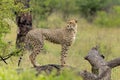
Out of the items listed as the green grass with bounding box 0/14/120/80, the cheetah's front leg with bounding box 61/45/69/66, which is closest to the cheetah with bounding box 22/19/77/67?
the cheetah's front leg with bounding box 61/45/69/66

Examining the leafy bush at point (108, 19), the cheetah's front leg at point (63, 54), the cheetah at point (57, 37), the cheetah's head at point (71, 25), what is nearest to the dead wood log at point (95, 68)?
the cheetah's front leg at point (63, 54)

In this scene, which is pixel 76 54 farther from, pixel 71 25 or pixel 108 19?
pixel 108 19

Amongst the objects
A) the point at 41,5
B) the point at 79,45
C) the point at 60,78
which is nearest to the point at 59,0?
the point at 41,5

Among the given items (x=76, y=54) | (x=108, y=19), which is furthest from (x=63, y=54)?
(x=108, y=19)

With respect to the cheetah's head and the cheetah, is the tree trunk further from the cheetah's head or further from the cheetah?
the cheetah's head

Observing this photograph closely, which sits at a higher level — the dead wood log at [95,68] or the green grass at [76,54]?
the dead wood log at [95,68]

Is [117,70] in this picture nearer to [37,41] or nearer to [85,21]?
[37,41]

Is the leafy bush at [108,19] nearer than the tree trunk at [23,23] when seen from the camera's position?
No

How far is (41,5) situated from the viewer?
29.0 metres

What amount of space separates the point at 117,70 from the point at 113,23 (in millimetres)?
19963

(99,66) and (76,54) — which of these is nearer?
(99,66)

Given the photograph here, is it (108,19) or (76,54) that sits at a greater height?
(76,54)

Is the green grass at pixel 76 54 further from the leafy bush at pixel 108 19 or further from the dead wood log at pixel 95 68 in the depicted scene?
the leafy bush at pixel 108 19

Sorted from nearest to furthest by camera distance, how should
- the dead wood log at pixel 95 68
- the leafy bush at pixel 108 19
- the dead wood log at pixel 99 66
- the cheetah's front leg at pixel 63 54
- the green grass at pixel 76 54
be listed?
the green grass at pixel 76 54 < the dead wood log at pixel 95 68 < the dead wood log at pixel 99 66 < the cheetah's front leg at pixel 63 54 < the leafy bush at pixel 108 19
